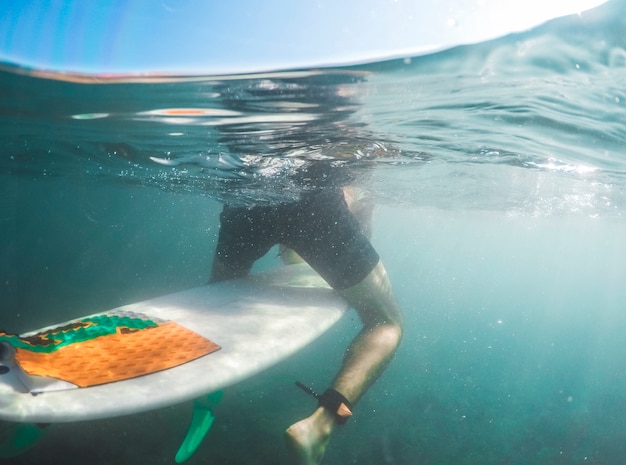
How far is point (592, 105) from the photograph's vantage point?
6.51 metres

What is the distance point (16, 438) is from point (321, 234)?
16.0ft

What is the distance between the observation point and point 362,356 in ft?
17.4

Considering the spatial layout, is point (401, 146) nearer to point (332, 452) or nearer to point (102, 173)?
point (332, 452)

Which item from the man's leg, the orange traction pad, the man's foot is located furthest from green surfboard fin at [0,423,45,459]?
the man's leg

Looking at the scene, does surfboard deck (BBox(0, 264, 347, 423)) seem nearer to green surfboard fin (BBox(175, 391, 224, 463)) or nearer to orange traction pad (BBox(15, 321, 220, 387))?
orange traction pad (BBox(15, 321, 220, 387))

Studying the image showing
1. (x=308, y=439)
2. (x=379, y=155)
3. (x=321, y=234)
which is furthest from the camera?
(x=379, y=155)

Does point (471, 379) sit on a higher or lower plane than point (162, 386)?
lower

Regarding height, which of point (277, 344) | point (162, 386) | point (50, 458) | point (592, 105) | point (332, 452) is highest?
point (592, 105)

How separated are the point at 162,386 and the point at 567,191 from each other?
19.0 m

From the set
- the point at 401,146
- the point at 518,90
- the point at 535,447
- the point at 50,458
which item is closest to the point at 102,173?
the point at 50,458

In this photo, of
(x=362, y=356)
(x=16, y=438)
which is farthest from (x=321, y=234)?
(x=16, y=438)

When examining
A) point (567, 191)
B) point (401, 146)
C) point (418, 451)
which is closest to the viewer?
point (401, 146)

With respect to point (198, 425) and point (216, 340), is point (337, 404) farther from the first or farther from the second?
point (216, 340)

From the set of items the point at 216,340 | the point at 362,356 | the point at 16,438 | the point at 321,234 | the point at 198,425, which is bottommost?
the point at 16,438
